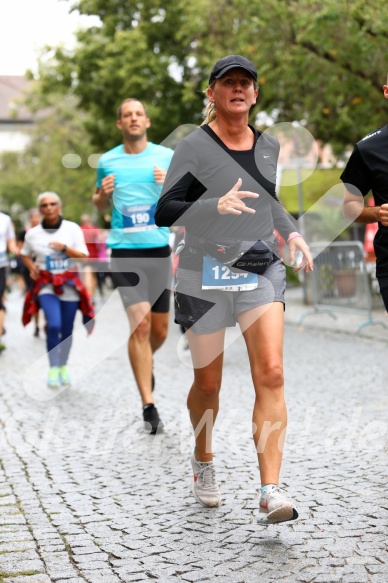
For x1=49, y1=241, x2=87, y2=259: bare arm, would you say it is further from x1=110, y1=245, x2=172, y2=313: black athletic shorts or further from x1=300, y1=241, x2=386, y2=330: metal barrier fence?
x1=300, y1=241, x2=386, y2=330: metal barrier fence

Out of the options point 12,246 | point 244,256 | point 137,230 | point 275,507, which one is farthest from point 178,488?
point 12,246

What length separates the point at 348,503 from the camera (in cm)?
460

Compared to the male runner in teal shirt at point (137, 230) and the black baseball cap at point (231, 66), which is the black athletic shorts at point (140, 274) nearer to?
the male runner in teal shirt at point (137, 230)

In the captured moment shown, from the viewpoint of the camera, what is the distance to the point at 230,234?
175 inches

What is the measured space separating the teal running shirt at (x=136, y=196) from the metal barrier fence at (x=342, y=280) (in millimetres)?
6621

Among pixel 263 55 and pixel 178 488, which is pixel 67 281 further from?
pixel 263 55

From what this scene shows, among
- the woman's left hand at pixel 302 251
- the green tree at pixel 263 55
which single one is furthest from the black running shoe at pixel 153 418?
the woman's left hand at pixel 302 251

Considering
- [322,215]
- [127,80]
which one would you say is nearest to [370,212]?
[322,215]

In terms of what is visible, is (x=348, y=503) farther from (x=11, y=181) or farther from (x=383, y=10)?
(x=11, y=181)

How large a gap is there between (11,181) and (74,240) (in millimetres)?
50269

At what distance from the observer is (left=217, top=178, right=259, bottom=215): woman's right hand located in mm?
4102

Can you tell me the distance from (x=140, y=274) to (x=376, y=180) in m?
2.63

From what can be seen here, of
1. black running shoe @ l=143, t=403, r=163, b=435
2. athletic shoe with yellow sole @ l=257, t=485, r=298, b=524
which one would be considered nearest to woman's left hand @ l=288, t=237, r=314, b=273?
athletic shoe with yellow sole @ l=257, t=485, r=298, b=524

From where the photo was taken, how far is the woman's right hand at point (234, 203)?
4102 millimetres
